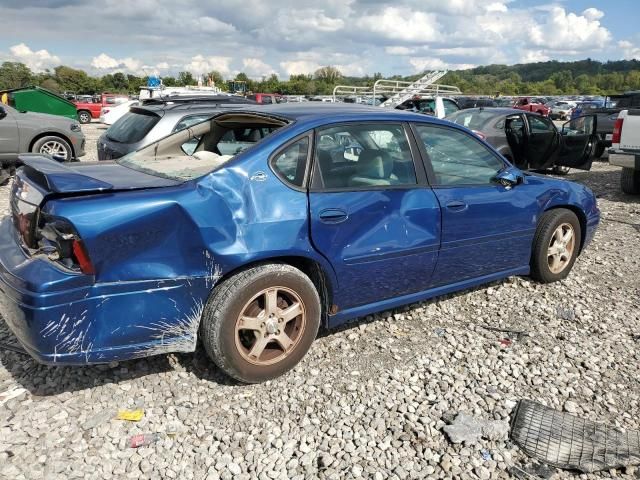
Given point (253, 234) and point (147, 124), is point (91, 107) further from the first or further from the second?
point (253, 234)

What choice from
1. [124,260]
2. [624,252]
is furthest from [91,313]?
[624,252]

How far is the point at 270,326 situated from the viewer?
3062 millimetres

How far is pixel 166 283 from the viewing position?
272 centimetres

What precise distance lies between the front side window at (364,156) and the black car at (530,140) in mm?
6819

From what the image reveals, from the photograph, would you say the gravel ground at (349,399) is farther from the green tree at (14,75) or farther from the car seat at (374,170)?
the green tree at (14,75)

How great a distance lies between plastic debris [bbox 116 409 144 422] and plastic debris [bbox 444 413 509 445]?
1.64 metres

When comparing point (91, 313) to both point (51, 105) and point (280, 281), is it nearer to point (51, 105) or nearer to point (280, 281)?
point (280, 281)

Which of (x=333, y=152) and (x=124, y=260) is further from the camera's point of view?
(x=333, y=152)

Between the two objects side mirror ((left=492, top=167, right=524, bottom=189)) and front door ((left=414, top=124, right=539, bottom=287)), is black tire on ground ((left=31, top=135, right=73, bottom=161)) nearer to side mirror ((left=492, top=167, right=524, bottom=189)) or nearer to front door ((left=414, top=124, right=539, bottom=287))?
front door ((left=414, top=124, right=539, bottom=287))

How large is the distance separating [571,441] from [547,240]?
7.11 feet

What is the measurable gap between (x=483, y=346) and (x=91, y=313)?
8.49 ft

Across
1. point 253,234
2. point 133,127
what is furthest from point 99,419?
point 133,127

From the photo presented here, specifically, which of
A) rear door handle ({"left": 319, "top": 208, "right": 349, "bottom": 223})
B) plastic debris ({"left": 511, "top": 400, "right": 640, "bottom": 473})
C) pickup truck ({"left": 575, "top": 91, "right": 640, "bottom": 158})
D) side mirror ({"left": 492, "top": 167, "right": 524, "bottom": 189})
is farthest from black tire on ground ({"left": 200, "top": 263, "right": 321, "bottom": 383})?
pickup truck ({"left": 575, "top": 91, "right": 640, "bottom": 158})

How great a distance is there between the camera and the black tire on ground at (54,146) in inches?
408
